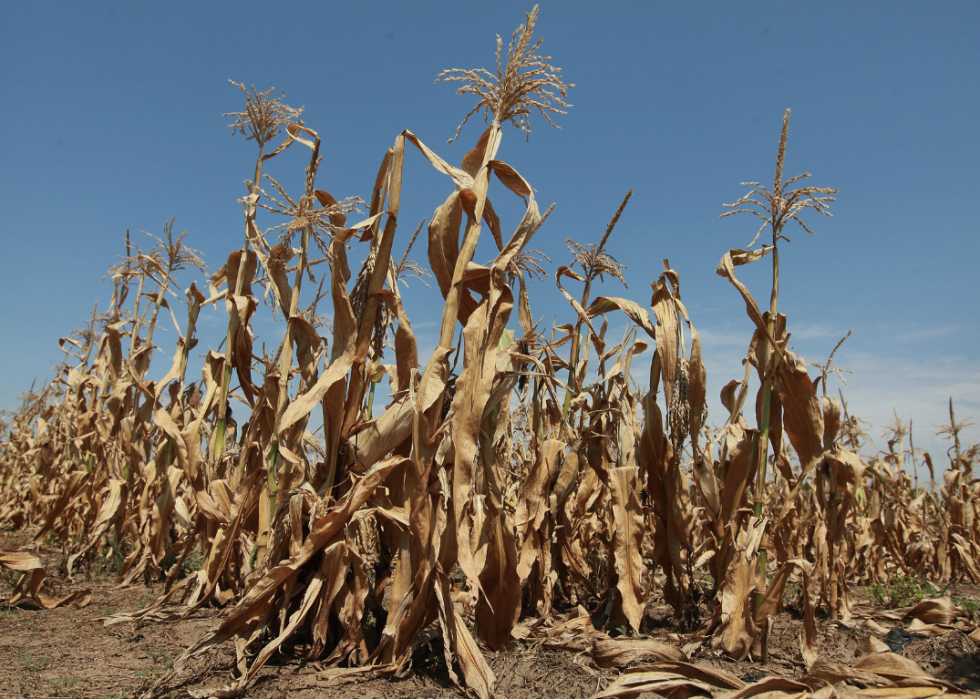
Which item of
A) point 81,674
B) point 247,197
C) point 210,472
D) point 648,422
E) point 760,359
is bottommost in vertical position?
point 81,674

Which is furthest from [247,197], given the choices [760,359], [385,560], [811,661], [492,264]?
[811,661]

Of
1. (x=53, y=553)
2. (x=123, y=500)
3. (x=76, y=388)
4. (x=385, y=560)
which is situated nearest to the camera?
(x=385, y=560)

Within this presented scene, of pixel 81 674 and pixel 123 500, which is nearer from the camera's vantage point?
pixel 81 674

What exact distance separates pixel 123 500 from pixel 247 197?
114 inches

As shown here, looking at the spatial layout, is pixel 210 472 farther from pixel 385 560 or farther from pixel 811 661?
pixel 811 661

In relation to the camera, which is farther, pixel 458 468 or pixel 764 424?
pixel 764 424

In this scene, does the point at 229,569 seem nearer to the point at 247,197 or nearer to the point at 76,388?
the point at 247,197

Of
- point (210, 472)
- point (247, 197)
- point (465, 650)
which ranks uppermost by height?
point (247, 197)

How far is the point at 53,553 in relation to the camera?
5672 millimetres

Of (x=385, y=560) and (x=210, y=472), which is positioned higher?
(x=210, y=472)

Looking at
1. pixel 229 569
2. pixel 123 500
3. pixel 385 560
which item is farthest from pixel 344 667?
pixel 123 500

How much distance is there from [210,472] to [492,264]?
93.2 inches

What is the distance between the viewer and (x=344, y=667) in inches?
105

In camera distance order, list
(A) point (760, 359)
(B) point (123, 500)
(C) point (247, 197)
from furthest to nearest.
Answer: (B) point (123, 500), (C) point (247, 197), (A) point (760, 359)
